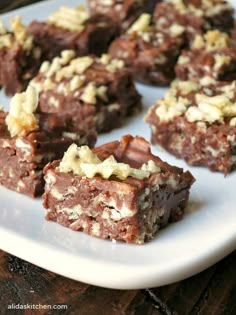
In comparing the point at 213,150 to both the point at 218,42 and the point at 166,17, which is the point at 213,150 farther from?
the point at 166,17

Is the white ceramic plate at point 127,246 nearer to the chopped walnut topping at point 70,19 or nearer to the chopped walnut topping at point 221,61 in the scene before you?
the chopped walnut topping at point 221,61

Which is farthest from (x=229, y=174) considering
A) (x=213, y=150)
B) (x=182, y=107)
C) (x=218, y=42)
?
(x=218, y=42)

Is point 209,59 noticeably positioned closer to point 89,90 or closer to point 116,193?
point 89,90

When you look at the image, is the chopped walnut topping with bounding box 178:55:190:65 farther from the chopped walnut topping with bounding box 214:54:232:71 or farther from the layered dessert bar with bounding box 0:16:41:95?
the layered dessert bar with bounding box 0:16:41:95

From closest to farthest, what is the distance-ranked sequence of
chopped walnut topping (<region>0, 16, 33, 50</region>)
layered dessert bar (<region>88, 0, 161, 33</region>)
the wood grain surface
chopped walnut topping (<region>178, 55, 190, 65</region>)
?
1. the wood grain surface
2. chopped walnut topping (<region>178, 55, 190, 65</region>)
3. chopped walnut topping (<region>0, 16, 33, 50</region>)
4. layered dessert bar (<region>88, 0, 161, 33</region>)

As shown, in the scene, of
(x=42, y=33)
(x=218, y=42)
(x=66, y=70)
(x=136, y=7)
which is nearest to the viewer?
→ (x=66, y=70)

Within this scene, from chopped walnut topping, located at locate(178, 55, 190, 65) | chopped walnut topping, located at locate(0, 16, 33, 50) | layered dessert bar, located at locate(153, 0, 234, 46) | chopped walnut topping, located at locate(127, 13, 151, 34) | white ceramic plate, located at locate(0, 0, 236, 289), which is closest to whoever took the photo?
white ceramic plate, located at locate(0, 0, 236, 289)

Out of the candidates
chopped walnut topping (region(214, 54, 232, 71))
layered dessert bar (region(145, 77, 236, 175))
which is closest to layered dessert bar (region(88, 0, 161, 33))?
chopped walnut topping (region(214, 54, 232, 71))
